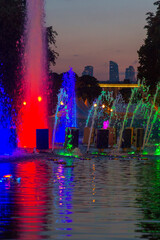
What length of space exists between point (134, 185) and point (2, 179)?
3.31m

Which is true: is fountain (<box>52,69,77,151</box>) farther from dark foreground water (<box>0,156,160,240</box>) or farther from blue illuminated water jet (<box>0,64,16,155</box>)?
dark foreground water (<box>0,156,160,240</box>)

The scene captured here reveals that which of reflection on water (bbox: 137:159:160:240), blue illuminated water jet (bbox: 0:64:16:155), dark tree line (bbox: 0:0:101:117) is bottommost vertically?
reflection on water (bbox: 137:159:160:240)

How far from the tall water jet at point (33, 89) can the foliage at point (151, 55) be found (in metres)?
34.2

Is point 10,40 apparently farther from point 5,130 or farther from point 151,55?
point 151,55

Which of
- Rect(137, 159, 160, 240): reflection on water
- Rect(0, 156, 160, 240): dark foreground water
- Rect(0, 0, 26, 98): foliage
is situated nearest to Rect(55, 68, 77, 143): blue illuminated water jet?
Rect(0, 0, 26, 98): foliage

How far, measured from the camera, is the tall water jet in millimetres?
32688

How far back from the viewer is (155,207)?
10.9 meters

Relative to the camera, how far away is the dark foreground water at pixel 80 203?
841 cm

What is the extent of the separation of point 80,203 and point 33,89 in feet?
72.7

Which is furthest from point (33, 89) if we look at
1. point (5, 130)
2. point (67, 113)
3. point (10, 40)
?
point (67, 113)

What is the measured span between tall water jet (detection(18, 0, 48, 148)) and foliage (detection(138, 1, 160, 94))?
112ft

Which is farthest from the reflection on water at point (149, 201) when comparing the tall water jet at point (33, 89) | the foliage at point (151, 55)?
the foliage at point (151, 55)

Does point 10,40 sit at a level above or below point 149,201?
above

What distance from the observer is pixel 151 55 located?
72.7 m
